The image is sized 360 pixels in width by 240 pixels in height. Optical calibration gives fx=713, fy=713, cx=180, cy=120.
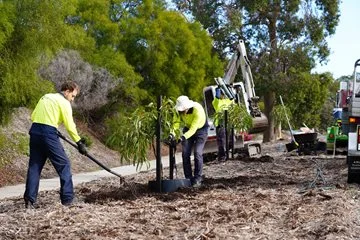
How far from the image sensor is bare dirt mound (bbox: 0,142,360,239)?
7.72 m

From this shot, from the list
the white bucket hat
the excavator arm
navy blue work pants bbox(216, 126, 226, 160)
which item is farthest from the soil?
the excavator arm

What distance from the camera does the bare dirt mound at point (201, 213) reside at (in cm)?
772

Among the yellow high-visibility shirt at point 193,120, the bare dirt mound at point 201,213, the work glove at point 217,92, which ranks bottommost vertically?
the bare dirt mound at point 201,213

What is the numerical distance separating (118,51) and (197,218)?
82.9 feet

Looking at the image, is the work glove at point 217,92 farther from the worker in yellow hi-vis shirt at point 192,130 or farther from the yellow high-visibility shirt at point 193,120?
the yellow high-visibility shirt at point 193,120

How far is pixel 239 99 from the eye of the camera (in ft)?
81.3

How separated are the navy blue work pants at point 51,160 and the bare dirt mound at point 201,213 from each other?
0.26 metres

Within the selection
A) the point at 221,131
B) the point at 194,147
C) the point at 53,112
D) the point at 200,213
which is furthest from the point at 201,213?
the point at 221,131

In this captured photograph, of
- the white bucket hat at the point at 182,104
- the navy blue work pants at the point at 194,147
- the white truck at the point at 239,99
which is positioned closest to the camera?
the white bucket hat at the point at 182,104

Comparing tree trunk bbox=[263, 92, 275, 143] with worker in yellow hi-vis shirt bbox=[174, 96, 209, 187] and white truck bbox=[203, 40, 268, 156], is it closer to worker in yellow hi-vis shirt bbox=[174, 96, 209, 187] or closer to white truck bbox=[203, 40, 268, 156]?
white truck bbox=[203, 40, 268, 156]

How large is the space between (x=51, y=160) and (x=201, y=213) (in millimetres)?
2338

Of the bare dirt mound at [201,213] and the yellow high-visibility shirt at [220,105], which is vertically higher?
the yellow high-visibility shirt at [220,105]

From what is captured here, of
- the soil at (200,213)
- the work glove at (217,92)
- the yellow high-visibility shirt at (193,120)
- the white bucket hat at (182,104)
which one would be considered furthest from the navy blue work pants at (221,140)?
the white bucket hat at (182,104)

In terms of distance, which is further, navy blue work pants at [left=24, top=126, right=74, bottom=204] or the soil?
navy blue work pants at [left=24, top=126, right=74, bottom=204]
